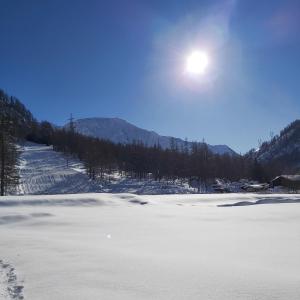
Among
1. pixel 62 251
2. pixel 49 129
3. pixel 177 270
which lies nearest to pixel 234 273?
pixel 177 270

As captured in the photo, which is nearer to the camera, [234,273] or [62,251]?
[234,273]

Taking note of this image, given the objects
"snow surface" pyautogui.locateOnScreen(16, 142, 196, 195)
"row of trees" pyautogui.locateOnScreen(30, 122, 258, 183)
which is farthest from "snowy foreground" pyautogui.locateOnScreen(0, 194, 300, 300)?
"row of trees" pyautogui.locateOnScreen(30, 122, 258, 183)

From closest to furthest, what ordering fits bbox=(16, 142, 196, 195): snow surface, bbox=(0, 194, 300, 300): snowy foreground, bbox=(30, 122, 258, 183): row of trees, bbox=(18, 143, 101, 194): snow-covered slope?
bbox=(0, 194, 300, 300): snowy foreground → bbox=(16, 142, 196, 195): snow surface → bbox=(18, 143, 101, 194): snow-covered slope → bbox=(30, 122, 258, 183): row of trees

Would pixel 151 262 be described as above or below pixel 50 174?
below

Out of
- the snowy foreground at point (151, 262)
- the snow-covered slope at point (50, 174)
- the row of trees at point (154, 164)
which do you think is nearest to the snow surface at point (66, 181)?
the snow-covered slope at point (50, 174)

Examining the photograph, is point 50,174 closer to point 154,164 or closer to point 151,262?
point 154,164

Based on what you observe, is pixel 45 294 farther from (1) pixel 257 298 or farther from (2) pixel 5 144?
(2) pixel 5 144

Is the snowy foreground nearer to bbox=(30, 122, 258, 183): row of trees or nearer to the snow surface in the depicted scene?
the snow surface

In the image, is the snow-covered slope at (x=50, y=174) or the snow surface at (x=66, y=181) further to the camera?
the snow-covered slope at (x=50, y=174)

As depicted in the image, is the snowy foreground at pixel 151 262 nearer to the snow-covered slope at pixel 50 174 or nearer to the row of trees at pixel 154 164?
the snow-covered slope at pixel 50 174

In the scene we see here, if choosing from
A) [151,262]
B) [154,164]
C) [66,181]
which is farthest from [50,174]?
[151,262]

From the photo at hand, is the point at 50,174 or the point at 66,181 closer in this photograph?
the point at 66,181

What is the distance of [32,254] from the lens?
25.8 ft

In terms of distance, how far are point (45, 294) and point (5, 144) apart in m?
37.3
